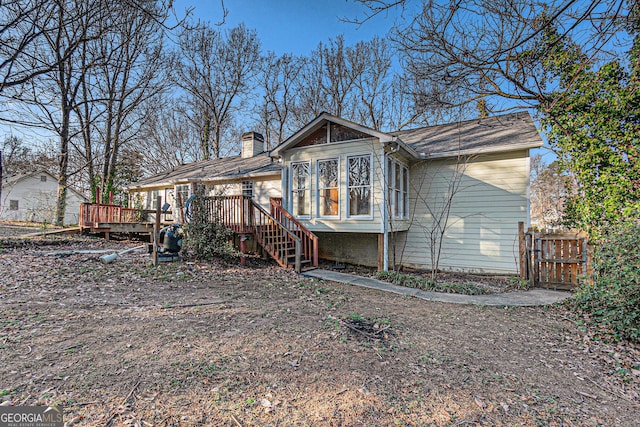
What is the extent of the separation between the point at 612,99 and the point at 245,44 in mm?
21762

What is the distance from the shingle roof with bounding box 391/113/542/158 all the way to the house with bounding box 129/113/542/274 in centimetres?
3

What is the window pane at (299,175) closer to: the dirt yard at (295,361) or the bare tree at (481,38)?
the bare tree at (481,38)

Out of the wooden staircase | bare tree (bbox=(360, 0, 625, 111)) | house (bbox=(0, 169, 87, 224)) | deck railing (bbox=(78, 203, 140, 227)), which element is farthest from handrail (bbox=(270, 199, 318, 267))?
house (bbox=(0, 169, 87, 224))

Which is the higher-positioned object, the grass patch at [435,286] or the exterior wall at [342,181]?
the exterior wall at [342,181]

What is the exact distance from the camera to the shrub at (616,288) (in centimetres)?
425

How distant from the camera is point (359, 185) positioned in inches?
349

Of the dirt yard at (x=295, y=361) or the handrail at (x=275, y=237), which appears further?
the handrail at (x=275, y=237)

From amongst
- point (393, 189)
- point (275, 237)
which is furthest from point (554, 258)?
point (275, 237)

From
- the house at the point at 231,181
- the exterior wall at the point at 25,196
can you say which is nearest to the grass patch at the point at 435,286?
the house at the point at 231,181

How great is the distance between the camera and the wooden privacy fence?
6.85 meters

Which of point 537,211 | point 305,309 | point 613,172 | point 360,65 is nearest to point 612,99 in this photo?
point 613,172

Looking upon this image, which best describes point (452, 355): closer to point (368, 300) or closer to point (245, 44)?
point (368, 300)

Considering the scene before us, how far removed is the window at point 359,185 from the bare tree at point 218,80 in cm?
1731

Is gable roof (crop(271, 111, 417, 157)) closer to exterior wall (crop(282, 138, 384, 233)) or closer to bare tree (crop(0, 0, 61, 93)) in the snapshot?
exterior wall (crop(282, 138, 384, 233))
